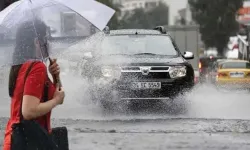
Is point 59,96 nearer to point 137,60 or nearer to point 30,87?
point 30,87

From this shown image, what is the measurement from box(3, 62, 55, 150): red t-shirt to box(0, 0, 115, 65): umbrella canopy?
126 millimetres

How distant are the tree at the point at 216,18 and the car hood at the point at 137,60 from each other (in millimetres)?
54874

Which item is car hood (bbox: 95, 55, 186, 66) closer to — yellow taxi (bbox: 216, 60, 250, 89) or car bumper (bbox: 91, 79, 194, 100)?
car bumper (bbox: 91, 79, 194, 100)

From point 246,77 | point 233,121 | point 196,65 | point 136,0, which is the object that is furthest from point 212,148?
point 136,0

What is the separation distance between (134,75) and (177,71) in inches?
32.2

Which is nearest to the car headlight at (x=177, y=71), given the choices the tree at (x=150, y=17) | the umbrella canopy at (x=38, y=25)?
the umbrella canopy at (x=38, y=25)

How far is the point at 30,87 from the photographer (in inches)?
150

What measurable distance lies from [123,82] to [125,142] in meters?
3.32

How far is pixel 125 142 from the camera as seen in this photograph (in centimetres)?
809

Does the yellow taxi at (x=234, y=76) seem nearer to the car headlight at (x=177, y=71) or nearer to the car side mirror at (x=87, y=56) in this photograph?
the car headlight at (x=177, y=71)

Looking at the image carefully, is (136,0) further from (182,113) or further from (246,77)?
(182,113)

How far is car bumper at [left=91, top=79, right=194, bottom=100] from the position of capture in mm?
11242

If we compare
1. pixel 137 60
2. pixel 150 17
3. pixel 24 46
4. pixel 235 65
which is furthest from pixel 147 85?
pixel 150 17

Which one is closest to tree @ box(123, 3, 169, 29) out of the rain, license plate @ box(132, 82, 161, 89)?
the rain
